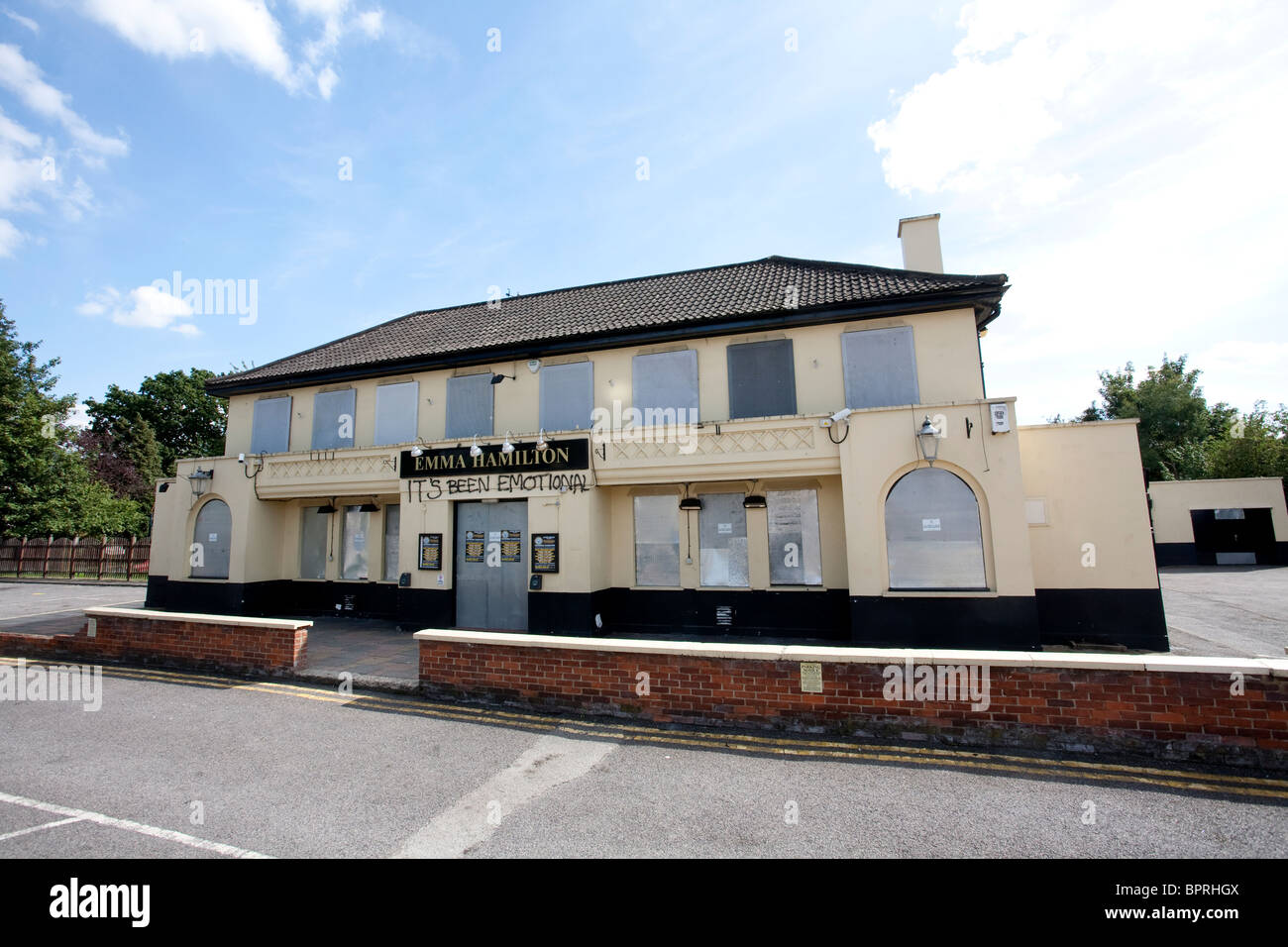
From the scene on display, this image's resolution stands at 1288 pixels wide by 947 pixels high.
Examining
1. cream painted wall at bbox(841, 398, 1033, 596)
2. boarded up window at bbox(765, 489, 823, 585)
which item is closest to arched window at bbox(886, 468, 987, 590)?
cream painted wall at bbox(841, 398, 1033, 596)

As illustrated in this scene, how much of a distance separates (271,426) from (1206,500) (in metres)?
38.4

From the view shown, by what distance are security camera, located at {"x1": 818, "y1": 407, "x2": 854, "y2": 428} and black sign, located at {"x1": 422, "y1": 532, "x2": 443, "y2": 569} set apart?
868 cm

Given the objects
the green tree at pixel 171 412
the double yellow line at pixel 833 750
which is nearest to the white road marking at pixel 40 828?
the double yellow line at pixel 833 750

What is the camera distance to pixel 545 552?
11.7 m

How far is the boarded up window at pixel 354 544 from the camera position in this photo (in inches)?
581

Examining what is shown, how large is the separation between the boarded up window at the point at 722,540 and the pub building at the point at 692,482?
0.05 meters

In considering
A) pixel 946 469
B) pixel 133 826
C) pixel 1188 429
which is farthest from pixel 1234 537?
pixel 133 826

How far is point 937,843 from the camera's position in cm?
377

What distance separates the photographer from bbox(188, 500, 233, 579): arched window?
570 inches

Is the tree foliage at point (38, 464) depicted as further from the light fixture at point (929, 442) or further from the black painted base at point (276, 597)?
the light fixture at point (929, 442)

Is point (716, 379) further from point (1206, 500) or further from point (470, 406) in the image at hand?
point (1206, 500)

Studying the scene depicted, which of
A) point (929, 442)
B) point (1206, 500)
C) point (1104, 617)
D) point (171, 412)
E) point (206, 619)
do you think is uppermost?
point (171, 412)
